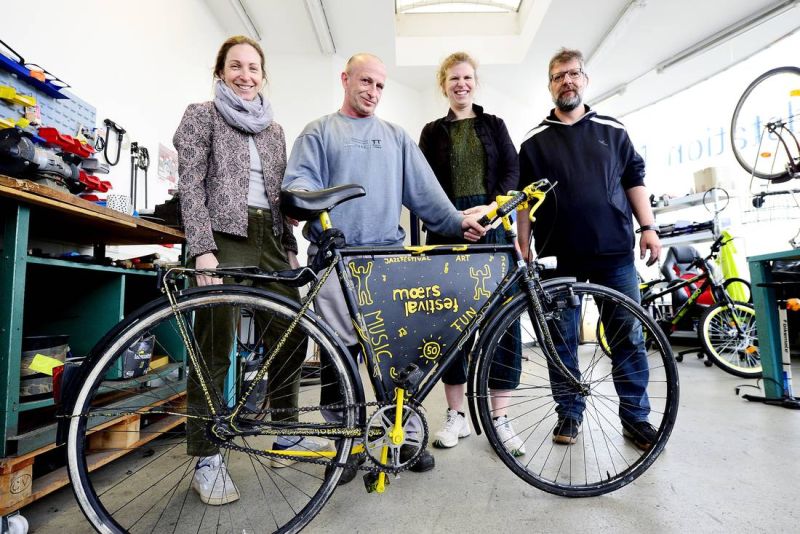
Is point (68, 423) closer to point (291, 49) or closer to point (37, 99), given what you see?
point (37, 99)

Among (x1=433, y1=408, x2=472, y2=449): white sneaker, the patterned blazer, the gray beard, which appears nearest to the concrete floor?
(x1=433, y1=408, x2=472, y2=449): white sneaker

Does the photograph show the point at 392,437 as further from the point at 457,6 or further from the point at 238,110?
the point at 457,6

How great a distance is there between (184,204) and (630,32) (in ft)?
15.2

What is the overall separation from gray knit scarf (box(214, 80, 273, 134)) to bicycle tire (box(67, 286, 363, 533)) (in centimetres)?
62

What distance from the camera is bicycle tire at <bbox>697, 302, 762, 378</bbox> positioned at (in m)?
3.00

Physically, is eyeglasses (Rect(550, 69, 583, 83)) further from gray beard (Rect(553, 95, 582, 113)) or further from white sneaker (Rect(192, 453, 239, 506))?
white sneaker (Rect(192, 453, 239, 506))

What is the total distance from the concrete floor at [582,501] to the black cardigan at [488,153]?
3.58ft

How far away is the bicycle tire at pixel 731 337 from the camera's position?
9.84 feet

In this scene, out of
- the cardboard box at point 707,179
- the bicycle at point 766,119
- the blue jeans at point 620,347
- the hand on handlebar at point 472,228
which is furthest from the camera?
the cardboard box at point 707,179

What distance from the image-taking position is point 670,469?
1.40 meters

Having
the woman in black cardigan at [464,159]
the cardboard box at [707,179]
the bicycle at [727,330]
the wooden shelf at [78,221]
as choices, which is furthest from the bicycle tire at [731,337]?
the wooden shelf at [78,221]

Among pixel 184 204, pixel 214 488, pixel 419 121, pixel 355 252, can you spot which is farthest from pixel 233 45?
pixel 419 121

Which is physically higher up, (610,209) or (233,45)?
(233,45)

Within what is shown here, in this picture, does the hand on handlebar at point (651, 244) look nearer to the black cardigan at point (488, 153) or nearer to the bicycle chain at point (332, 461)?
the black cardigan at point (488, 153)
